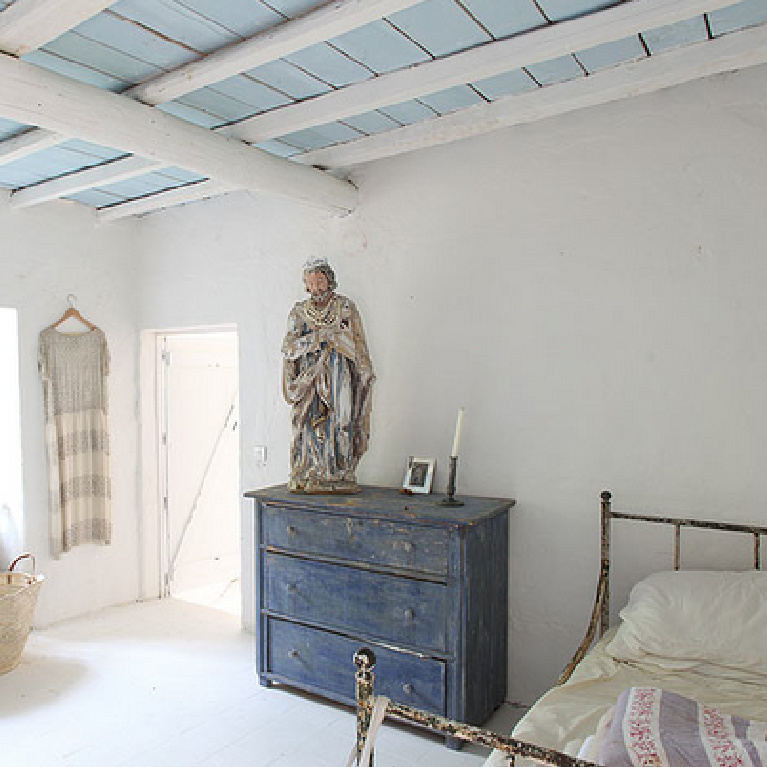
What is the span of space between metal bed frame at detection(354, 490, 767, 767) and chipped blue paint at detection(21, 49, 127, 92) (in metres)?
2.16

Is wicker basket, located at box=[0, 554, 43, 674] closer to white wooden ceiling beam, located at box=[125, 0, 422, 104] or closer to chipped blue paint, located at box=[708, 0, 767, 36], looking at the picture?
white wooden ceiling beam, located at box=[125, 0, 422, 104]

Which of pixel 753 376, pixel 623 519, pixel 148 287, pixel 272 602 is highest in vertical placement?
pixel 148 287

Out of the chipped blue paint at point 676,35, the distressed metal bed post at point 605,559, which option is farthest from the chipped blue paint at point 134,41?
the distressed metal bed post at point 605,559

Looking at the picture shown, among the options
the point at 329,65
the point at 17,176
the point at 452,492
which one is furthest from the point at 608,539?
the point at 17,176

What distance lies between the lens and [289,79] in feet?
8.23

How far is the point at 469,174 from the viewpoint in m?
3.19

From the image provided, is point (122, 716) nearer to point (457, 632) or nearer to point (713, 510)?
point (457, 632)

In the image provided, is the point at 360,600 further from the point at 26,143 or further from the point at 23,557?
the point at 26,143

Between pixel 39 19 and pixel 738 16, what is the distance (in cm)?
213

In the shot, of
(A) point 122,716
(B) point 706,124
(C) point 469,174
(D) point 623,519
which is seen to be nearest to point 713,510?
(D) point 623,519

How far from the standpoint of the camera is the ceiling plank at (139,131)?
2227 millimetres

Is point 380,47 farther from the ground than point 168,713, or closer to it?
farther from the ground

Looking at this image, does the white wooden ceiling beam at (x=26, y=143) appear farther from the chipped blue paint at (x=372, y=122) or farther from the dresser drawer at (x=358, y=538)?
the dresser drawer at (x=358, y=538)

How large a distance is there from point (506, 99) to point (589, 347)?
3.57ft
